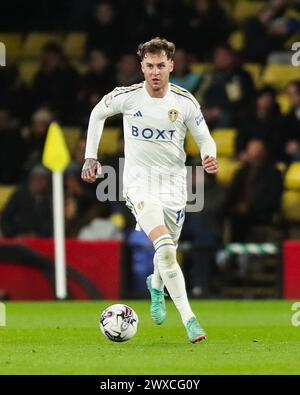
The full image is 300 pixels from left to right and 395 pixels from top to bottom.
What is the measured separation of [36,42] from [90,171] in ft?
37.3

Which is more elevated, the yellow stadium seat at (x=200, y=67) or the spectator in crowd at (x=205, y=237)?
the yellow stadium seat at (x=200, y=67)

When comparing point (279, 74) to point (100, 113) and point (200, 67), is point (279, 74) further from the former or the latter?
point (100, 113)

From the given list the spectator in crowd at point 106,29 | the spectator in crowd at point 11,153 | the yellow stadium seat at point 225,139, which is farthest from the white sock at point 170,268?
the spectator in crowd at point 106,29

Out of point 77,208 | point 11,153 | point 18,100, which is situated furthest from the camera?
point 18,100

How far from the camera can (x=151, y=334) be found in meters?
10.5

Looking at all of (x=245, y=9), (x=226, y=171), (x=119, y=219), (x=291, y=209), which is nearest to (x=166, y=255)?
(x=119, y=219)

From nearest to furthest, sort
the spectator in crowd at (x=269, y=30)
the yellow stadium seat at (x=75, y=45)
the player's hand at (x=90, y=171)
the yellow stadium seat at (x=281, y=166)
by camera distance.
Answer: the player's hand at (x=90, y=171), the yellow stadium seat at (x=281, y=166), the spectator in crowd at (x=269, y=30), the yellow stadium seat at (x=75, y=45)

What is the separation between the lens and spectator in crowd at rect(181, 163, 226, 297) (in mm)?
15734

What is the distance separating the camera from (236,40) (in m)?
19.4

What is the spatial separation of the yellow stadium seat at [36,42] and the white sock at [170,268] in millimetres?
11781

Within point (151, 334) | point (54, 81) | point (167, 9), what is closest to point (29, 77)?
point (54, 81)

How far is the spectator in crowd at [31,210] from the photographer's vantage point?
16.6m

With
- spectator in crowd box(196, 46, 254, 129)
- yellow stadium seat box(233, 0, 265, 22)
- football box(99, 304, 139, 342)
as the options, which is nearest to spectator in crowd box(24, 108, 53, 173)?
spectator in crowd box(196, 46, 254, 129)

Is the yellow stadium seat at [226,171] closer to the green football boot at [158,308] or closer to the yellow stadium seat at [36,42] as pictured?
the yellow stadium seat at [36,42]
